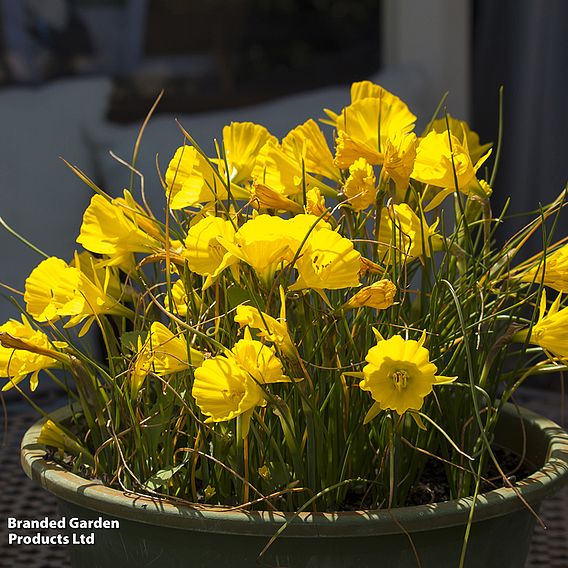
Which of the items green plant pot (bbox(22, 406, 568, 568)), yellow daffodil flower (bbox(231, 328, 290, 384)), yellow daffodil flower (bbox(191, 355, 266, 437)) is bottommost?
green plant pot (bbox(22, 406, 568, 568))

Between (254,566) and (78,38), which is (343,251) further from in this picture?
(78,38)

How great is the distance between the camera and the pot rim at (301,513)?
45 centimetres

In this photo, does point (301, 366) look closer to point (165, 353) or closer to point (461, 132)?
point (165, 353)

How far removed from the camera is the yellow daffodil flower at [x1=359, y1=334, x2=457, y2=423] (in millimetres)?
435

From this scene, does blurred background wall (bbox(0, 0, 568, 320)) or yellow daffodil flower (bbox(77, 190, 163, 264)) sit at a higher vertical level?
yellow daffodil flower (bbox(77, 190, 163, 264))

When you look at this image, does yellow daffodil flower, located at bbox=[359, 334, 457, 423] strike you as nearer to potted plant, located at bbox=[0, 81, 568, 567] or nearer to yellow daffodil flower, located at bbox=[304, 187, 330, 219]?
potted plant, located at bbox=[0, 81, 568, 567]

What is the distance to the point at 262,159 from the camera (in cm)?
56

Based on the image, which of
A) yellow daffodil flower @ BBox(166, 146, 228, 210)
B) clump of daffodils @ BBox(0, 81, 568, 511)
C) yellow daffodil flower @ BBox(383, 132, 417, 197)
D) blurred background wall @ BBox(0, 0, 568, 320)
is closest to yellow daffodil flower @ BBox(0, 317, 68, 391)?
clump of daffodils @ BBox(0, 81, 568, 511)

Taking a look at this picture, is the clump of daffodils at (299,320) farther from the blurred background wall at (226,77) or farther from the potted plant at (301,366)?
the blurred background wall at (226,77)

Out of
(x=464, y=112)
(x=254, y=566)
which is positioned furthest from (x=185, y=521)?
(x=464, y=112)

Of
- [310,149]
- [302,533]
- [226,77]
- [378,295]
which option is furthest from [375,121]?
[226,77]

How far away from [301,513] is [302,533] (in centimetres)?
1

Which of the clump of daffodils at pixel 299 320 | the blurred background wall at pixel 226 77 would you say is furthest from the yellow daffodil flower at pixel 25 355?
the blurred background wall at pixel 226 77

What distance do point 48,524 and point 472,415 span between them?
0.26 metres
